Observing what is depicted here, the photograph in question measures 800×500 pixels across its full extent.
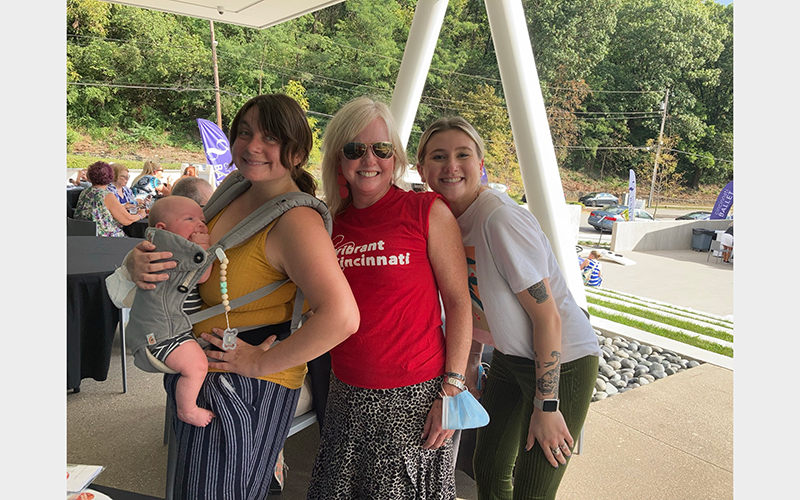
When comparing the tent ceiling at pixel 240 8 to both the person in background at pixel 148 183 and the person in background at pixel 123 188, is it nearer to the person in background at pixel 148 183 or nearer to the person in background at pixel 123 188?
the person in background at pixel 123 188

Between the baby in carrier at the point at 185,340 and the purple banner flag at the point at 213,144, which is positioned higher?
the purple banner flag at the point at 213,144

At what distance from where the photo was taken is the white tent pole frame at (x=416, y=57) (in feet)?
15.9

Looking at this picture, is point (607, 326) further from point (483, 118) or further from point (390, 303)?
point (483, 118)

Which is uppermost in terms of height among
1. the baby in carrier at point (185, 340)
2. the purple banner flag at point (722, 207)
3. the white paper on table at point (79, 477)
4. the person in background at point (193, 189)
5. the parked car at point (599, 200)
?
the parked car at point (599, 200)

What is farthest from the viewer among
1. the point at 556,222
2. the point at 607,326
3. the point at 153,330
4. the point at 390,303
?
the point at 607,326

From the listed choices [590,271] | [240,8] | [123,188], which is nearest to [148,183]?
[123,188]

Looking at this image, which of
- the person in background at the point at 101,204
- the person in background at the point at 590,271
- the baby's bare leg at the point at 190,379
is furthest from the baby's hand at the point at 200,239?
the person in background at the point at 590,271

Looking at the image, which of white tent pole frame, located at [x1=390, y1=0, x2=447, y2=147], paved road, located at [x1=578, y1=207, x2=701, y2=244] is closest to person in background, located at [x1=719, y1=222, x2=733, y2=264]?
paved road, located at [x1=578, y1=207, x2=701, y2=244]

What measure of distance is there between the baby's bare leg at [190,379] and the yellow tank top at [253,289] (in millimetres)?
86

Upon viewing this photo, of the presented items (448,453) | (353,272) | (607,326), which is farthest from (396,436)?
(607,326)

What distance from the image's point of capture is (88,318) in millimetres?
3357

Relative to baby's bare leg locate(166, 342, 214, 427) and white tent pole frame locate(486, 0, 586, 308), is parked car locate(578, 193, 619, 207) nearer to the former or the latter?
white tent pole frame locate(486, 0, 586, 308)

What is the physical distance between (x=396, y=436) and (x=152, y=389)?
2.84 meters

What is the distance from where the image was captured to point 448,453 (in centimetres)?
152
